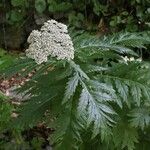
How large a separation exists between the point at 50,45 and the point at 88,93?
0.31 m

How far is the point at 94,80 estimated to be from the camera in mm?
2377

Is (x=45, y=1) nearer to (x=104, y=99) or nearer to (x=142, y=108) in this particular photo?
(x=142, y=108)

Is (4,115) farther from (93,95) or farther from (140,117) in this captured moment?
(93,95)

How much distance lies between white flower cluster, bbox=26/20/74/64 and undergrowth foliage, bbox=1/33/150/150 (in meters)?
0.07

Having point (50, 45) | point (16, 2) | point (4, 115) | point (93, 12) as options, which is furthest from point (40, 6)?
point (50, 45)

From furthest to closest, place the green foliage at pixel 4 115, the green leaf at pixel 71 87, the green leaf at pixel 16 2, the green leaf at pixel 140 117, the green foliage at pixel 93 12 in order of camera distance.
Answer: the green leaf at pixel 16 2
the green foliage at pixel 93 12
the green foliage at pixel 4 115
the green leaf at pixel 140 117
the green leaf at pixel 71 87

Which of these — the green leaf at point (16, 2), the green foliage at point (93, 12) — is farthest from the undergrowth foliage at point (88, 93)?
the green leaf at point (16, 2)

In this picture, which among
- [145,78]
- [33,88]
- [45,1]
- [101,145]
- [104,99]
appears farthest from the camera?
[45,1]

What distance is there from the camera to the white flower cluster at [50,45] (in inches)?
90.8

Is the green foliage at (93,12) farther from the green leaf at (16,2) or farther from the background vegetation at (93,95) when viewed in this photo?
the background vegetation at (93,95)

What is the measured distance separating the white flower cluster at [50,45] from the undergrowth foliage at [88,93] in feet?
0.23

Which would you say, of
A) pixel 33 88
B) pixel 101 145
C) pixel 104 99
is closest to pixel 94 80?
pixel 104 99

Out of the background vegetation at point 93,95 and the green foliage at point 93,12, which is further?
the green foliage at point 93,12

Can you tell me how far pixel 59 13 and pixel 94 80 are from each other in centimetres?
430
